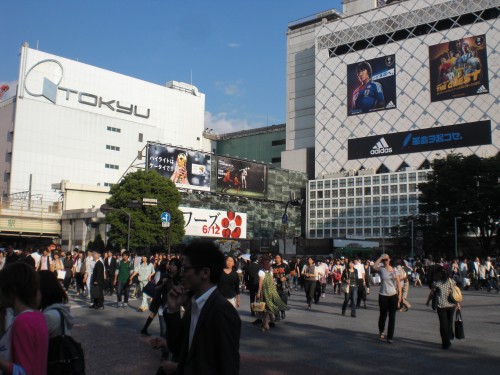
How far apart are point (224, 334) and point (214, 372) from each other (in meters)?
0.23

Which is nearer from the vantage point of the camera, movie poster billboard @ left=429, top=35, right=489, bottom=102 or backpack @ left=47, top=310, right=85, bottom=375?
backpack @ left=47, top=310, right=85, bottom=375

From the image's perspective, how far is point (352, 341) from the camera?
35.7 ft

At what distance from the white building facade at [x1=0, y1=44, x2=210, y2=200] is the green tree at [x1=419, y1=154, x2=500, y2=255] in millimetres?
36366

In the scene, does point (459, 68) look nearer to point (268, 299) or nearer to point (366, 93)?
point (366, 93)

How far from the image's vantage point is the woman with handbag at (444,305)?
10.1 metres

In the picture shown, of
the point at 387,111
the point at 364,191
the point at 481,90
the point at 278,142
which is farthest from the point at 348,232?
the point at 278,142

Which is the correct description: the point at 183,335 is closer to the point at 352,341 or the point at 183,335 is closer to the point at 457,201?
the point at 352,341

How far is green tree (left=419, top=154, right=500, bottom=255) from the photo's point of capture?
137ft

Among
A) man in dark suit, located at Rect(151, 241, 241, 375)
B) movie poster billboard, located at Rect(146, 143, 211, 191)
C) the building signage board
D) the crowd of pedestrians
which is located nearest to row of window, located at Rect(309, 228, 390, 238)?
the building signage board

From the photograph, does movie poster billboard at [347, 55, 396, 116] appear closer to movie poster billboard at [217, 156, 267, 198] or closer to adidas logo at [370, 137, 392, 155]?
adidas logo at [370, 137, 392, 155]

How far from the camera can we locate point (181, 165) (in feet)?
190

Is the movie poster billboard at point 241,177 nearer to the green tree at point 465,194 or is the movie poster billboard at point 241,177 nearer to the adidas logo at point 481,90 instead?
the green tree at point 465,194

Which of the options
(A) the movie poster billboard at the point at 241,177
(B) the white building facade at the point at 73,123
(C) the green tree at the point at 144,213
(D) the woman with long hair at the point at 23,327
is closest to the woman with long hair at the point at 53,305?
(D) the woman with long hair at the point at 23,327

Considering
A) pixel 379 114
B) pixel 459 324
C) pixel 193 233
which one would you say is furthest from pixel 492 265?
pixel 379 114
